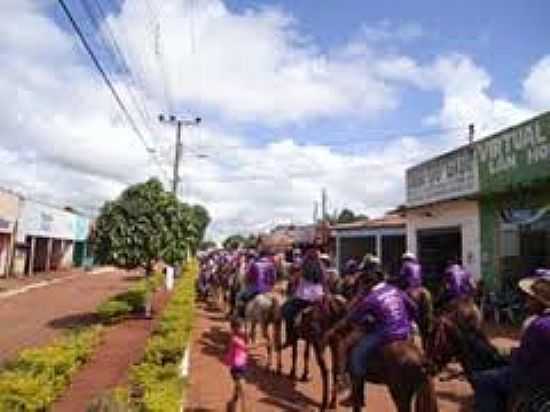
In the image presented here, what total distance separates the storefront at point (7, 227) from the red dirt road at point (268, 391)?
3021cm

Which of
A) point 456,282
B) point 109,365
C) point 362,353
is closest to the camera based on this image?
point 362,353

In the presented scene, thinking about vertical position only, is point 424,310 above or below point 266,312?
above

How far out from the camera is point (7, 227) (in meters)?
43.3

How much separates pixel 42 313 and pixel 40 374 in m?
14.9

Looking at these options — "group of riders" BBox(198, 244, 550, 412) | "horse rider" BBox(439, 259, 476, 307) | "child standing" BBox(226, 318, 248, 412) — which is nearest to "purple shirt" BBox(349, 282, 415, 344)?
"group of riders" BBox(198, 244, 550, 412)

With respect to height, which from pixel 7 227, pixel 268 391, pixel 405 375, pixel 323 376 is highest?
pixel 7 227

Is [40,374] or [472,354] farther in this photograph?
[40,374]

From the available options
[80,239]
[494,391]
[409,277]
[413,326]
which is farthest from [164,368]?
[80,239]

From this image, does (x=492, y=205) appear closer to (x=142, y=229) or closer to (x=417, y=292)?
(x=417, y=292)

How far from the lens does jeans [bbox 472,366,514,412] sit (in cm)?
638

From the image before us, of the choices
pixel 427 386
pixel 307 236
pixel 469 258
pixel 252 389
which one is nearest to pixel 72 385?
pixel 252 389

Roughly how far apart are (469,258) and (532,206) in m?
3.84

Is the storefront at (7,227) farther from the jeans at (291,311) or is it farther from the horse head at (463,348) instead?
the horse head at (463,348)

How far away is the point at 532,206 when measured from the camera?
63.7ft
